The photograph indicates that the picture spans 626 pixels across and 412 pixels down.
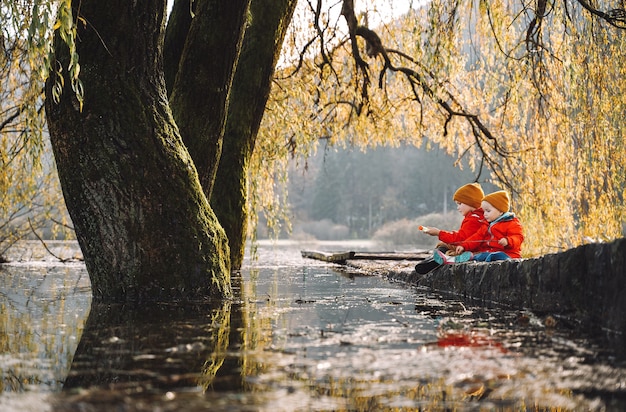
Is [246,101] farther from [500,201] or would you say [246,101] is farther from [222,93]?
[500,201]

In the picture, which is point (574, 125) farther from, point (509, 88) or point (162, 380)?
point (162, 380)

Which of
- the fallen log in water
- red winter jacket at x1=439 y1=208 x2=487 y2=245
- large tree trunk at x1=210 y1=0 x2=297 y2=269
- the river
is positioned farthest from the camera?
large tree trunk at x1=210 y1=0 x2=297 y2=269

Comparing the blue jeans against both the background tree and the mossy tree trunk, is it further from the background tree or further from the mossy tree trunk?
the mossy tree trunk

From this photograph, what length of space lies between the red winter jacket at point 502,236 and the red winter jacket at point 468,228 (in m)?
0.20

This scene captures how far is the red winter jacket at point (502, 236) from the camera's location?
6.10m

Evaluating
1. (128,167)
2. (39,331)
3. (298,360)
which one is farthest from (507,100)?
(298,360)

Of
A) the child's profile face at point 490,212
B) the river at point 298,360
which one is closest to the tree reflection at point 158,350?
the river at point 298,360

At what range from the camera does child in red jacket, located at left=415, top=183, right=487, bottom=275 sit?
6.54m

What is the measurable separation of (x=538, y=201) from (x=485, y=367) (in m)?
7.99

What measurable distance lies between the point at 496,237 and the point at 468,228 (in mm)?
487

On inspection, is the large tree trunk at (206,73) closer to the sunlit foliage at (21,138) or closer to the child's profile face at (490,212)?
the sunlit foliage at (21,138)

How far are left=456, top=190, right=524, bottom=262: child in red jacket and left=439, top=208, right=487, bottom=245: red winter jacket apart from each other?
0.12 metres

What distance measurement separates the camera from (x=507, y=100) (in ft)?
29.3

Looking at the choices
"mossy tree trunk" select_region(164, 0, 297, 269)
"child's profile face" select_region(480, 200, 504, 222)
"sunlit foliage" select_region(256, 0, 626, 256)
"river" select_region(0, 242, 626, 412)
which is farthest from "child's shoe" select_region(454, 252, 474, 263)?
"mossy tree trunk" select_region(164, 0, 297, 269)
